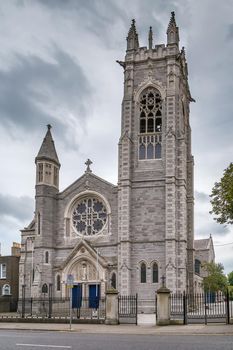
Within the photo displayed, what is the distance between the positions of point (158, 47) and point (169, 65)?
2.78 meters

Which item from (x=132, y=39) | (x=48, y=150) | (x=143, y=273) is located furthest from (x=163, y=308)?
(x=132, y=39)

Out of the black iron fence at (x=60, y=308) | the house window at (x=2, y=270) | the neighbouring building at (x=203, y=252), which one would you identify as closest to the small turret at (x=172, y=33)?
the black iron fence at (x=60, y=308)

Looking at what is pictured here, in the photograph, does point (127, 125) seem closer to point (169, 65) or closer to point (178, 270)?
point (169, 65)

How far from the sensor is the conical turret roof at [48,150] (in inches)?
2099

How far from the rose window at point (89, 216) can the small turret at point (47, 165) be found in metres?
3.43

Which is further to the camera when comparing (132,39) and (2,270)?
(2,270)

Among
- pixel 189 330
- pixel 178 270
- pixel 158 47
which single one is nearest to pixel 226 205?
pixel 189 330

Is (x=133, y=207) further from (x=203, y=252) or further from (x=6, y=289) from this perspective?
(x=203, y=252)

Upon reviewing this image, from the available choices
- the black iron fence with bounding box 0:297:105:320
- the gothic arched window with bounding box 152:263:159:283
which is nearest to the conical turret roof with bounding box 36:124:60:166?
the black iron fence with bounding box 0:297:105:320

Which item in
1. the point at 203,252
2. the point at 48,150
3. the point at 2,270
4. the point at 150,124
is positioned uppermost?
the point at 150,124

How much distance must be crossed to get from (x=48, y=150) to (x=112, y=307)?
2783cm

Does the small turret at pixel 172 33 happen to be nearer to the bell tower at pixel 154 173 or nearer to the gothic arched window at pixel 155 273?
the bell tower at pixel 154 173

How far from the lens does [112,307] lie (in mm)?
28188

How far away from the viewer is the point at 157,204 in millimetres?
48969
